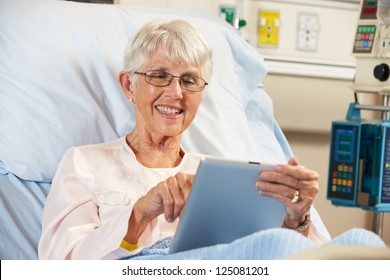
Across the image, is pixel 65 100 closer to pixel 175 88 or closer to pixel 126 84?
pixel 126 84

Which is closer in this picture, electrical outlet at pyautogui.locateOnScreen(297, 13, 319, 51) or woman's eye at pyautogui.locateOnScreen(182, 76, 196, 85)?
woman's eye at pyautogui.locateOnScreen(182, 76, 196, 85)

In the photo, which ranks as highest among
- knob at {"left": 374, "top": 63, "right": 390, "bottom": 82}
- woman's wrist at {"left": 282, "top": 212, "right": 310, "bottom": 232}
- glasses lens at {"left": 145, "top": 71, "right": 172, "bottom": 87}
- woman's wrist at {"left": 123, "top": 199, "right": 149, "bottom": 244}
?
glasses lens at {"left": 145, "top": 71, "right": 172, "bottom": 87}

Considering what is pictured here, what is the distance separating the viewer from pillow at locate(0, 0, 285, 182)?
224 centimetres

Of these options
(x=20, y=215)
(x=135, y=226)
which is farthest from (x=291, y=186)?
(x=20, y=215)

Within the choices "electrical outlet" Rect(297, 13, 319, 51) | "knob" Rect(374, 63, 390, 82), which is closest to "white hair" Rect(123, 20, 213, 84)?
"knob" Rect(374, 63, 390, 82)

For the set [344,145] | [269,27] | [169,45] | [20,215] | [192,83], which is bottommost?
[344,145]

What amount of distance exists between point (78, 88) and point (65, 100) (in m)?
0.06

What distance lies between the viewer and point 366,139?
110 inches

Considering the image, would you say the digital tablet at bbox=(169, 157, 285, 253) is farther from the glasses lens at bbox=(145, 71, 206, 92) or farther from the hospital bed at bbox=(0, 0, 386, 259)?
the hospital bed at bbox=(0, 0, 386, 259)

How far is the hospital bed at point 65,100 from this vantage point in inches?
87.1

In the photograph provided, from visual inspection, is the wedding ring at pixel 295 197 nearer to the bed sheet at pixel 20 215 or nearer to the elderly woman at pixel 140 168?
the elderly woman at pixel 140 168

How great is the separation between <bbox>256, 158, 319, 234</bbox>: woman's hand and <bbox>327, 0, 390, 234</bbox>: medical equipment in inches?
37.8

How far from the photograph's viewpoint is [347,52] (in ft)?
11.7

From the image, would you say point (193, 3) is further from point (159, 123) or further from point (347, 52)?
point (159, 123)
